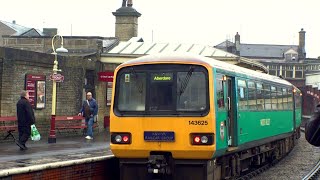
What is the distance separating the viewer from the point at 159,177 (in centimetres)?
905

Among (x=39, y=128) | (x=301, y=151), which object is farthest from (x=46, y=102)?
(x=301, y=151)

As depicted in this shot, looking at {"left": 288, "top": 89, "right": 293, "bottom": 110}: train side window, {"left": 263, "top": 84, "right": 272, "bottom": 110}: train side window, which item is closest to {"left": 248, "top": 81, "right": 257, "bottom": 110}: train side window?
{"left": 263, "top": 84, "right": 272, "bottom": 110}: train side window

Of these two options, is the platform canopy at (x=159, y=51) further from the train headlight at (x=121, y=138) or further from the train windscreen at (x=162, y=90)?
the train headlight at (x=121, y=138)

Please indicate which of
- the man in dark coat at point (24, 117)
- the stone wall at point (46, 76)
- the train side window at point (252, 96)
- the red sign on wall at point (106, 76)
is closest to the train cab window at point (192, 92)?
the train side window at point (252, 96)

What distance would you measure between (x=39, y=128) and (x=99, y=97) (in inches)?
187

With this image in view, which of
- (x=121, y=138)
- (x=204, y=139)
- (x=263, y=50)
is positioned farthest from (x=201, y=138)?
(x=263, y=50)

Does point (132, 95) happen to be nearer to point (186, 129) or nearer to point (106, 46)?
point (186, 129)

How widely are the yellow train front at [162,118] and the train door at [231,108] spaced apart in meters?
1.18

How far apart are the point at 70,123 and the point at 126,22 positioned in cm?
1390

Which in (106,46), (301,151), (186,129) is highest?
(106,46)

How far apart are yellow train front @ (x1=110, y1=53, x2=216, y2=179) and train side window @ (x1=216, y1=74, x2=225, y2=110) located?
14.6 inches

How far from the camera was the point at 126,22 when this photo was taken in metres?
31.4

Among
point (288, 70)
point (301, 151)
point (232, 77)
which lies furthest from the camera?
point (288, 70)

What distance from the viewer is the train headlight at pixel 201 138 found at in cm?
879
